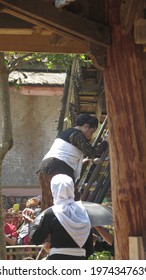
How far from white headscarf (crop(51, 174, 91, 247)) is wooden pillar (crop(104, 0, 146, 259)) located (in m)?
0.71

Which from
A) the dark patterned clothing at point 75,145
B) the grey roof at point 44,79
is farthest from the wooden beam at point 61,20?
the grey roof at point 44,79

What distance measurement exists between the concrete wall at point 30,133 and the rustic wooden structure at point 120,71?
64.7 ft

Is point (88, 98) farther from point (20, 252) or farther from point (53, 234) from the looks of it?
point (53, 234)

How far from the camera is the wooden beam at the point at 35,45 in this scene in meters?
6.44

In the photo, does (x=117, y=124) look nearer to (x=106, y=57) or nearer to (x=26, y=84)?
(x=106, y=57)

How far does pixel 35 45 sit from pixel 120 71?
1200 millimetres

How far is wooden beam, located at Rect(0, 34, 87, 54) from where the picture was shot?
6438mm

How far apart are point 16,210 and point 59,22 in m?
8.85

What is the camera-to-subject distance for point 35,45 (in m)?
6.60

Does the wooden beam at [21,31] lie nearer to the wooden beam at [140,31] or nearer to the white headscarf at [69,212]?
the wooden beam at [140,31]

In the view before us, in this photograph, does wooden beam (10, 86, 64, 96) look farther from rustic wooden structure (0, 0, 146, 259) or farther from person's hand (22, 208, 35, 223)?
rustic wooden structure (0, 0, 146, 259)

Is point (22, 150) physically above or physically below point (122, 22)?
below

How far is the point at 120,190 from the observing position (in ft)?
18.2
